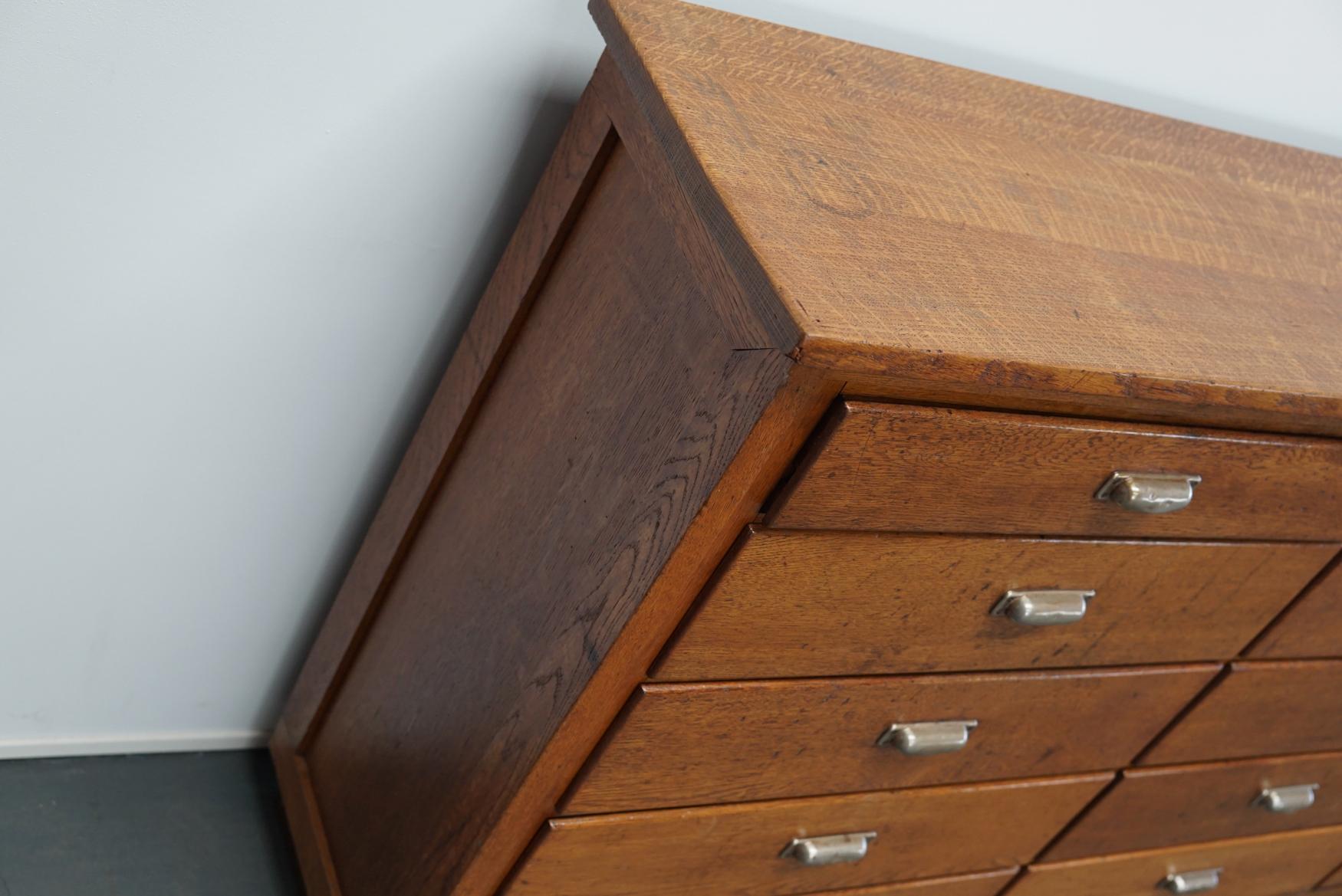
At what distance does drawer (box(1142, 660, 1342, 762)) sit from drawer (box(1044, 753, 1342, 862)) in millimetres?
26

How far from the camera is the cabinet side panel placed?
0.88 meters

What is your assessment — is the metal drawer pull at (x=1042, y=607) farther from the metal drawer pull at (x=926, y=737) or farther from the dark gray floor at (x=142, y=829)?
the dark gray floor at (x=142, y=829)

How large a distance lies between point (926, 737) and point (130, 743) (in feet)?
3.06

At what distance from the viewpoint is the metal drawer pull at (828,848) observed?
3.74 ft

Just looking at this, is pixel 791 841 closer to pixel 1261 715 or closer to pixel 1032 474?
pixel 1032 474

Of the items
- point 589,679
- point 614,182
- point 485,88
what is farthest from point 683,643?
point 485,88

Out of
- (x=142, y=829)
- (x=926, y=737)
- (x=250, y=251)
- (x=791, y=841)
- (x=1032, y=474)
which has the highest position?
(x=250, y=251)

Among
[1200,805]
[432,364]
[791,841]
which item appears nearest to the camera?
[791,841]

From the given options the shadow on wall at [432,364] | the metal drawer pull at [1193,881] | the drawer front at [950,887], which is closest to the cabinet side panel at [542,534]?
the shadow on wall at [432,364]

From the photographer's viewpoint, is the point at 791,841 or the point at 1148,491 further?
the point at 791,841

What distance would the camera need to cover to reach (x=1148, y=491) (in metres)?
0.95

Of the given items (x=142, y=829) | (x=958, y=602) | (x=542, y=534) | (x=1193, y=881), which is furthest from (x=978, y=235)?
(x=142, y=829)

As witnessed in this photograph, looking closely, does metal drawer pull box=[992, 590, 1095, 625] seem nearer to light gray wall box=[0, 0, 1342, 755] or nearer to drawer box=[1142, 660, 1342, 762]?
drawer box=[1142, 660, 1342, 762]

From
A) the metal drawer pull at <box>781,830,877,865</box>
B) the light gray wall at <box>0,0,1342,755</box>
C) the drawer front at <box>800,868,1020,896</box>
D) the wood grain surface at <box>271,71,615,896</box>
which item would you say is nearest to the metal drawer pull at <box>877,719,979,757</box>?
the metal drawer pull at <box>781,830,877,865</box>
